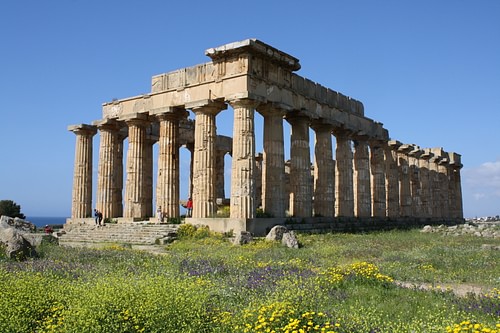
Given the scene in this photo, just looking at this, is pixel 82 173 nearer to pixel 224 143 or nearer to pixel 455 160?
pixel 224 143

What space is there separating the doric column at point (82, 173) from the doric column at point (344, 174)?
698 inches

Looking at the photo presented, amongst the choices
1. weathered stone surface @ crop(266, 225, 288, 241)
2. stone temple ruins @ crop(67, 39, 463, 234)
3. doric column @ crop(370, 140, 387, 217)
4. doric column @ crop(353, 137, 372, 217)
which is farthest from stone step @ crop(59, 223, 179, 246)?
doric column @ crop(370, 140, 387, 217)

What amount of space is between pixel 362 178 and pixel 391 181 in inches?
267

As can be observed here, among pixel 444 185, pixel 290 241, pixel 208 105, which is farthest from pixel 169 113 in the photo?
pixel 444 185

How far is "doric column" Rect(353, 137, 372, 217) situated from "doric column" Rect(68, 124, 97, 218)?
19696 mm

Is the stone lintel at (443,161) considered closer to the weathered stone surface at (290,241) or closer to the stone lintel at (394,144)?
the stone lintel at (394,144)

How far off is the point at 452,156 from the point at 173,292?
54033 millimetres

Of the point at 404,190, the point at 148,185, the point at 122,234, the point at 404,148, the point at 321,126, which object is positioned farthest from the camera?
the point at 404,190

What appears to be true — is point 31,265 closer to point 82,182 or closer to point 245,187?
point 245,187

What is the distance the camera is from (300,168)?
30.1 meters

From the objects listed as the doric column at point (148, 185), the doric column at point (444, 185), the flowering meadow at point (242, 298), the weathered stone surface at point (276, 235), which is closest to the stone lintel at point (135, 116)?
the doric column at point (148, 185)

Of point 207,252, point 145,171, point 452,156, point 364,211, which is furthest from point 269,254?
point 452,156

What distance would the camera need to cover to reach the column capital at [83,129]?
113 feet

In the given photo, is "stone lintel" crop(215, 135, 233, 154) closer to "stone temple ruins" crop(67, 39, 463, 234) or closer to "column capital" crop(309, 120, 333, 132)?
"stone temple ruins" crop(67, 39, 463, 234)
